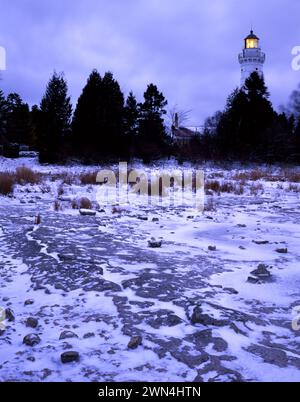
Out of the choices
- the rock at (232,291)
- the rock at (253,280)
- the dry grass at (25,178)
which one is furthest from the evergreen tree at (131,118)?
the rock at (232,291)

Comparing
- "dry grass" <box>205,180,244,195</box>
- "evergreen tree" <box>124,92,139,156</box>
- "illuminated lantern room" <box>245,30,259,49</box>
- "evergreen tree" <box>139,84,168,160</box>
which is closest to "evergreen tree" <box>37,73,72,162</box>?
"evergreen tree" <box>124,92,139,156</box>

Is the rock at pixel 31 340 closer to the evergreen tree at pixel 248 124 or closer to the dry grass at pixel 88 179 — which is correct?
the dry grass at pixel 88 179

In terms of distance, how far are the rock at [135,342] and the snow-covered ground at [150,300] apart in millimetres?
37

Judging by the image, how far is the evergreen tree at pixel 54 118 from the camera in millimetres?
29141

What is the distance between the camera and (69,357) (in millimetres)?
2480

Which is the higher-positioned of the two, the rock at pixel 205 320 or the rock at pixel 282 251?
the rock at pixel 282 251

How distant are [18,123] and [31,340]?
3669cm

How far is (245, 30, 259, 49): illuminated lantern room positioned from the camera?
49094 millimetres

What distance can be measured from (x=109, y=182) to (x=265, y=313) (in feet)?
42.9

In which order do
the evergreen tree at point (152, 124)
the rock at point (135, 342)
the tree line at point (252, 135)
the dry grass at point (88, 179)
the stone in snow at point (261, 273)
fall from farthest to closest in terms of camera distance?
1. the tree line at point (252, 135)
2. the evergreen tree at point (152, 124)
3. the dry grass at point (88, 179)
4. the stone in snow at point (261, 273)
5. the rock at point (135, 342)

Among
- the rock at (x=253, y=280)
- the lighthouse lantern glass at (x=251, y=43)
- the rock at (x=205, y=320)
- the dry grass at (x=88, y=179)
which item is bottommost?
the rock at (x=205, y=320)

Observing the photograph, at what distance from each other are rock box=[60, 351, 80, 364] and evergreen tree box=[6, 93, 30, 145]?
35055mm

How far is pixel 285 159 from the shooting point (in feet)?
108
